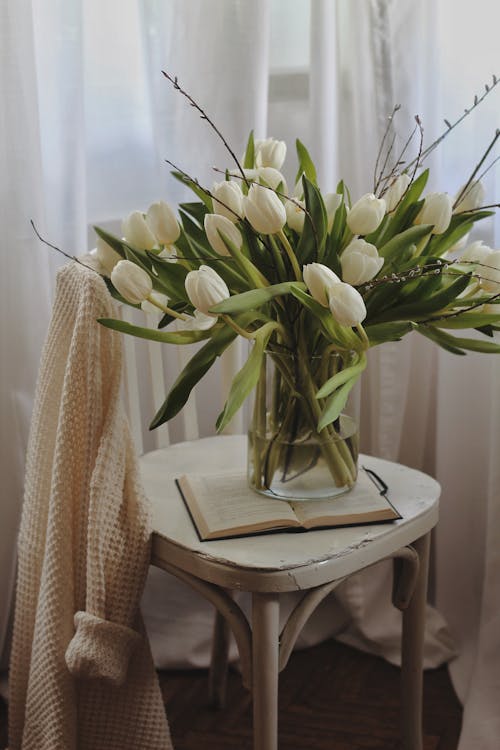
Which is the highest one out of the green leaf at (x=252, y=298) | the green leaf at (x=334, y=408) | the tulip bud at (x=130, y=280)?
the tulip bud at (x=130, y=280)

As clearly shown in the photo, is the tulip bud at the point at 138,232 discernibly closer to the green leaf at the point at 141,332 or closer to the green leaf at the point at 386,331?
the green leaf at the point at 141,332

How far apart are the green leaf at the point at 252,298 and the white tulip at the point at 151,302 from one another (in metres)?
0.10

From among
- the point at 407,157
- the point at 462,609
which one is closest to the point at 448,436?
the point at 462,609

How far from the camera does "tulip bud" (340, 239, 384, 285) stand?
3.00ft

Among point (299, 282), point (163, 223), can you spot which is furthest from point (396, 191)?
point (163, 223)

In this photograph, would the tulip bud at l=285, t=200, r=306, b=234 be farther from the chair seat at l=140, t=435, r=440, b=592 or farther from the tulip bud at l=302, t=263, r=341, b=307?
the chair seat at l=140, t=435, r=440, b=592

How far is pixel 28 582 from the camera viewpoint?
116cm

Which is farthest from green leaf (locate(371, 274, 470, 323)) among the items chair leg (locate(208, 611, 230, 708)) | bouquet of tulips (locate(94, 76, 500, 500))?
chair leg (locate(208, 611, 230, 708))

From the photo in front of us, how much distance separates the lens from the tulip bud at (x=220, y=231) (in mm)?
940

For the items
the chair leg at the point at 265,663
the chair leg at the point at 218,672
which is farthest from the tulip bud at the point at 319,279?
the chair leg at the point at 218,672

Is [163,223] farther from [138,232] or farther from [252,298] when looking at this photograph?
[252,298]

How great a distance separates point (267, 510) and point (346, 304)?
30cm

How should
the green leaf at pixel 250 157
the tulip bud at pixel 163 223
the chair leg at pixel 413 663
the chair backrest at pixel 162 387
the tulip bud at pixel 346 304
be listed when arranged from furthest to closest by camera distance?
1. the chair backrest at pixel 162 387
2. the chair leg at pixel 413 663
3. the green leaf at pixel 250 157
4. the tulip bud at pixel 163 223
5. the tulip bud at pixel 346 304

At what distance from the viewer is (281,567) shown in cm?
96
